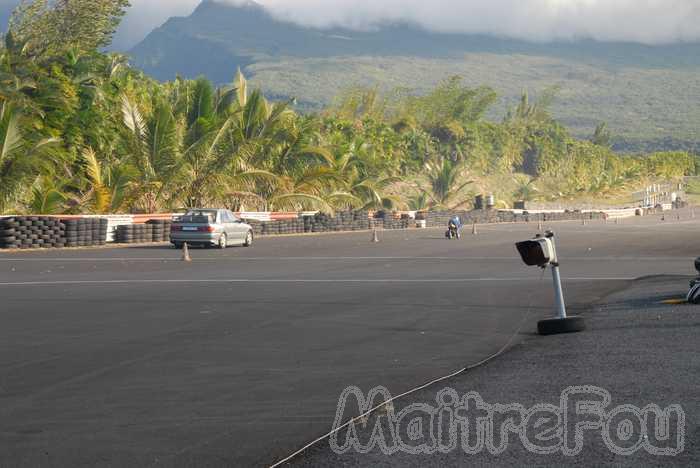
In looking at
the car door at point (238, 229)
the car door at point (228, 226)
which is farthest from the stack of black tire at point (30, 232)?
the car door at point (238, 229)

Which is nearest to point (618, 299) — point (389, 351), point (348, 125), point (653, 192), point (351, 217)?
point (389, 351)

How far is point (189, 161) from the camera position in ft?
153

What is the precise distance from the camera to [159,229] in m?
40.3

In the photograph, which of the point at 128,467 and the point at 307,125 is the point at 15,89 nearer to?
the point at 307,125

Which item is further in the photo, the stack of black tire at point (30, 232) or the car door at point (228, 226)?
the car door at point (228, 226)

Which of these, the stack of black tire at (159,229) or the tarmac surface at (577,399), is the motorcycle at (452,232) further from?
the tarmac surface at (577,399)

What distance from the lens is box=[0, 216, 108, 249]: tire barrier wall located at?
3353cm

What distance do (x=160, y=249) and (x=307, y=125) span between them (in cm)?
2348

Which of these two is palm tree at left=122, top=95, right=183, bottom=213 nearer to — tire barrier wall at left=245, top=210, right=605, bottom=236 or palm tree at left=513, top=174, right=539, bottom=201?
tire barrier wall at left=245, top=210, right=605, bottom=236

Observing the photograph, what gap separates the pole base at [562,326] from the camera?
465 inches

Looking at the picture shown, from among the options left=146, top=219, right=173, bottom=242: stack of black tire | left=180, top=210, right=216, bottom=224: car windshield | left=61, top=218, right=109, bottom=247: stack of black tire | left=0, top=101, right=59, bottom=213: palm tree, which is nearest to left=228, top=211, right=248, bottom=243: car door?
left=180, top=210, right=216, bottom=224: car windshield

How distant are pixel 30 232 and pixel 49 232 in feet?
2.50

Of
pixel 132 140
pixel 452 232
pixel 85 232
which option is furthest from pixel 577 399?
pixel 452 232

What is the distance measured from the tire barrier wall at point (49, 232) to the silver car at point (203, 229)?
278 cm
